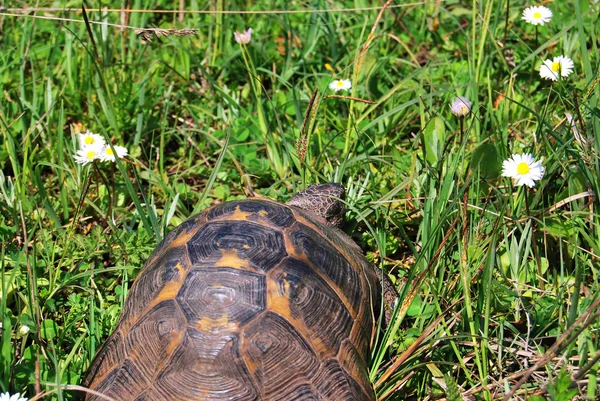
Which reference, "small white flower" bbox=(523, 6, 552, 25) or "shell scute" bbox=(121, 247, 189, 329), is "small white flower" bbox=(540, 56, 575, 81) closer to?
"small white flower" bbox=(523, 6, 552, 25)

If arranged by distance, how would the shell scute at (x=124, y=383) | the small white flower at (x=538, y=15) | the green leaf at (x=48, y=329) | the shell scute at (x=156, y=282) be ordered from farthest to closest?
the small white flower at (x=538, y=15) → the green leaf at (x=48, y=329) → the shell scute at (x=156, y=282) → the shell scute at (x=124, y=383)

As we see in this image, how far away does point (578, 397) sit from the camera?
8.23 ft

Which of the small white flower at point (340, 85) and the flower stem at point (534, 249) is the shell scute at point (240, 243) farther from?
the small white flower at point (340, 85)

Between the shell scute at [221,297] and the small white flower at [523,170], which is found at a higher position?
the small white flower at [523,170]

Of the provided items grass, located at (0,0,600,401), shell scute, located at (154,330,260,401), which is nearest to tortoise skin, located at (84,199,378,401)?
shell scute, located at (154,330,260,401)

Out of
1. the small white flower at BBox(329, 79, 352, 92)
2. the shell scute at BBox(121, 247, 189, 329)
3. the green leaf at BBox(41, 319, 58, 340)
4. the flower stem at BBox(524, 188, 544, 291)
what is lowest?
the green leaf at BBox(41, 319, 58, 340)

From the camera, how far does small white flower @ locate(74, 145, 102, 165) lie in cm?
345

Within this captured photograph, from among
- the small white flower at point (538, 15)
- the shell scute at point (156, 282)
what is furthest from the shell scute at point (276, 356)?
the small white flower at point (538, 15)

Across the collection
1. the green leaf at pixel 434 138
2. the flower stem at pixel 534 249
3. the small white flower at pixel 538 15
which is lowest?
the flower stem at pixel 534 249

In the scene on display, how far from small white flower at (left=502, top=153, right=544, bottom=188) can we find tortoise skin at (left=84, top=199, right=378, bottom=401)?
80 cm

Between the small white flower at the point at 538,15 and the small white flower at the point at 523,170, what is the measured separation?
1.07 m

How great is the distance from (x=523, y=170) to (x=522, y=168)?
0.01 meters

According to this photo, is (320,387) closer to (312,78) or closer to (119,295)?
(119,295)

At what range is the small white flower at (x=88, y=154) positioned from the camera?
3.45m
